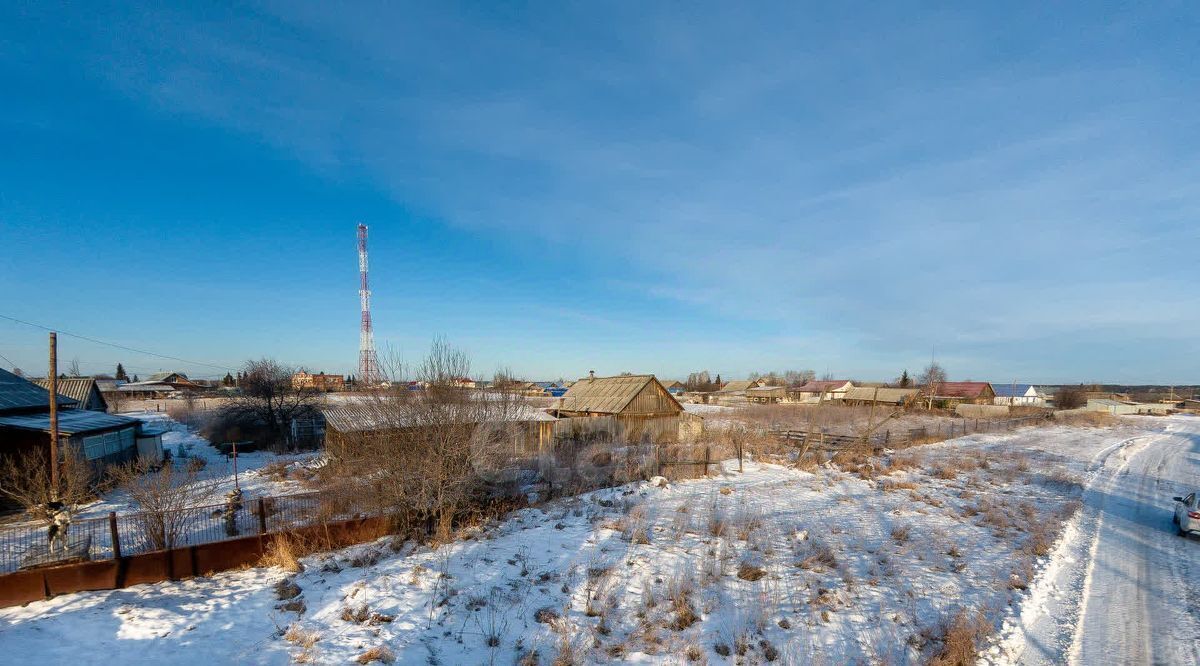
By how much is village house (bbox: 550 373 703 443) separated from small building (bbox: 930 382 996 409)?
60.3 metres

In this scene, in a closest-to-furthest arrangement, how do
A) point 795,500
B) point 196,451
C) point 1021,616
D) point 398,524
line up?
1. point 1021,616
2. point 398,524
3. point 795,500
4. point 196,451

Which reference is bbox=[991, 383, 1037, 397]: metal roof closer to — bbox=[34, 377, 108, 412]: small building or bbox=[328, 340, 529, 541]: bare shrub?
bbox=[328, 340, 529, 541]: bare shrub

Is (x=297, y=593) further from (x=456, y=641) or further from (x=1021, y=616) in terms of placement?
(x=1021, y=616)

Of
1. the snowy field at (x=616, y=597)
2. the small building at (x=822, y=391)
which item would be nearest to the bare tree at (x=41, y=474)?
the snowy field at (x=616, y=597)

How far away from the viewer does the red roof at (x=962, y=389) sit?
74562mm

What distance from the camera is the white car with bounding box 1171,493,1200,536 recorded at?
1273cm

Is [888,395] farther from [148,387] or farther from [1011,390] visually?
[148,387]

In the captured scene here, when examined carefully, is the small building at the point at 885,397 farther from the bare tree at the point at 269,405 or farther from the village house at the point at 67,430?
the village house at the point at 67,430

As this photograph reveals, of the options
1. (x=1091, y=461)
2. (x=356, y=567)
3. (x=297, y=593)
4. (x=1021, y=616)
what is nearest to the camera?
(x=1021, y=616)

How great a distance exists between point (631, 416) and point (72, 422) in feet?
82.6

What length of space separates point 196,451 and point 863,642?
35339 millimetres

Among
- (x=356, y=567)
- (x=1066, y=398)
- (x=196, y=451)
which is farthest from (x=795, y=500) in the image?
(x=1066, y=398)

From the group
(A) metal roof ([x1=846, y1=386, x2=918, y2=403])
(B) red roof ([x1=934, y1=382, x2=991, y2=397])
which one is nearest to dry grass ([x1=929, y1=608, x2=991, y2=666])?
(A) metal roof ([x1=846, y1=386, x2=918, y2=403])

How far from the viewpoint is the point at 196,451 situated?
28.7m
